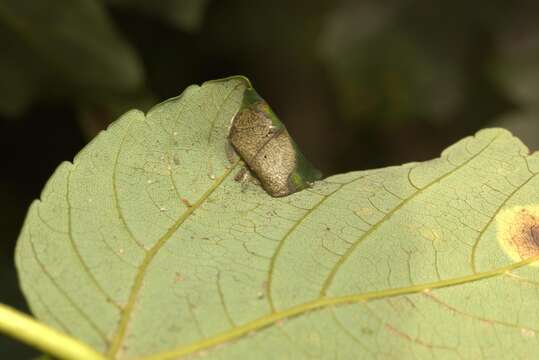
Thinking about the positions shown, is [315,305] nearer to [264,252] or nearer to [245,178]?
[264,252]

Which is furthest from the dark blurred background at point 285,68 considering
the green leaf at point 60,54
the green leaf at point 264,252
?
the green leaf at point 264,252

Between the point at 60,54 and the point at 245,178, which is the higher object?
the point at 60,54

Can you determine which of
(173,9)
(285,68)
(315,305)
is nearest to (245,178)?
(315,305)

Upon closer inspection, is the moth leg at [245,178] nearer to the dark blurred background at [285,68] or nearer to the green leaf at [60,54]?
the dark blurred background at [285,68]

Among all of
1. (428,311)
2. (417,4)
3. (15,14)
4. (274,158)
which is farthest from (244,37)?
(428,311)

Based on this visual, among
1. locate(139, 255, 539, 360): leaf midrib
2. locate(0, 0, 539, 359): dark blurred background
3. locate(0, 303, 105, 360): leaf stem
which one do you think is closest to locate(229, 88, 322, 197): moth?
locate(139, 255, 539, 360): leaf midrib

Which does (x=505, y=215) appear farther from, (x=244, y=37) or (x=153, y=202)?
(x=244, y=37)

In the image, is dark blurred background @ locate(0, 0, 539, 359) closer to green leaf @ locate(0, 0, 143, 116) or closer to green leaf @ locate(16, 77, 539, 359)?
green leaf @ locate(0, 0, 143, 116)
